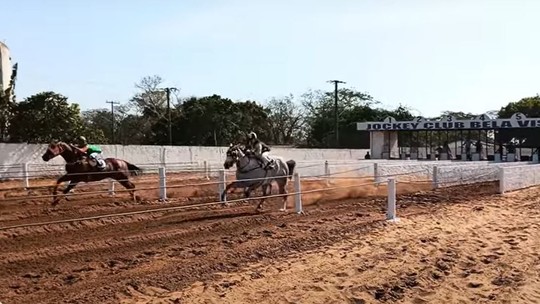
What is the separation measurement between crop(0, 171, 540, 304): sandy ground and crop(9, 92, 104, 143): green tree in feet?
58.8

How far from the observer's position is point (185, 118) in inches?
1999

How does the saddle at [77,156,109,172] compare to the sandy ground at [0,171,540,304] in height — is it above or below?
above

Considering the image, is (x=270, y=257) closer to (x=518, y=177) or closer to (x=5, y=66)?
(x=518, y=177)

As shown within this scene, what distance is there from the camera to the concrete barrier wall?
64.7 ft

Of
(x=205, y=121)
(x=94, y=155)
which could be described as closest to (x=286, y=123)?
(x=205, y=121)

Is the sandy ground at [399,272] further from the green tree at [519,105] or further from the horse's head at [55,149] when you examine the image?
the green tree at [519,105]

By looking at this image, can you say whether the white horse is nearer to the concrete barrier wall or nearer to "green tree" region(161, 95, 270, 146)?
the concrete barrier wall

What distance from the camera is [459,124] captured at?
43.3 metres

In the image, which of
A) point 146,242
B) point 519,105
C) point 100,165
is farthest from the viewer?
point 519,105

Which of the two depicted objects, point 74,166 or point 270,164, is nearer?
point 270,164

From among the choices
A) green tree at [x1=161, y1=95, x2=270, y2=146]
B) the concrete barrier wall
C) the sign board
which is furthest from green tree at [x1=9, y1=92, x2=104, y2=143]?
the sign board

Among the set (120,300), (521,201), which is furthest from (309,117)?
(120,300)

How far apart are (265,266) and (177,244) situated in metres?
1.97

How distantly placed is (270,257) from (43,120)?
26.0m
